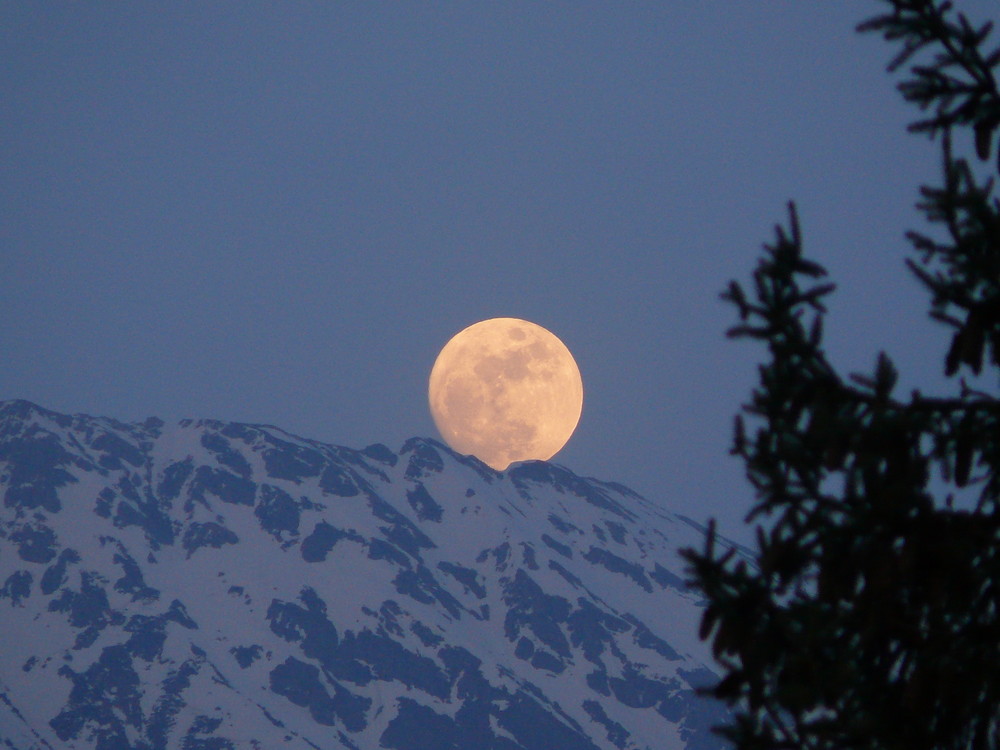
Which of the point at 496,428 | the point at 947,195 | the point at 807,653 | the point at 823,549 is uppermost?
the point at 496,428

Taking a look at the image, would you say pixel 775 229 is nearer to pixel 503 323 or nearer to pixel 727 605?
pixel 727 605

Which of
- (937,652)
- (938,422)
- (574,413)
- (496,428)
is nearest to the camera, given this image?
(937,652)

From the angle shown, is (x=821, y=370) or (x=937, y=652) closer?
(x=937, y=652)

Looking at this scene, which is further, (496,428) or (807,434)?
(496,428)

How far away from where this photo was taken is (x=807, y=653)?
7156 mm

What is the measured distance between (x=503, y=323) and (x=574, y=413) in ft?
44.5

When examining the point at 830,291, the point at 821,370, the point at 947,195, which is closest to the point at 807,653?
the point at 821,370

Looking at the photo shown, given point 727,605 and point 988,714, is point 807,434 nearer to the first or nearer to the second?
point 727,605

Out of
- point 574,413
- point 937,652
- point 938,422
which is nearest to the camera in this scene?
point 937,652

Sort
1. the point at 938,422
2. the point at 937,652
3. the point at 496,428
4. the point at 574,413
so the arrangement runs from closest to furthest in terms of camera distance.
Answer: the point at 937,652 < the point at 938,422 < the point at 496,428 < the point at 574,413

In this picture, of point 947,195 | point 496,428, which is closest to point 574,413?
point 496,428

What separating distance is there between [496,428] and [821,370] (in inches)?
5021

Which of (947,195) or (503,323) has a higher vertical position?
(503,323)

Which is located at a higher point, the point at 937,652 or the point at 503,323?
the point at 503,323
